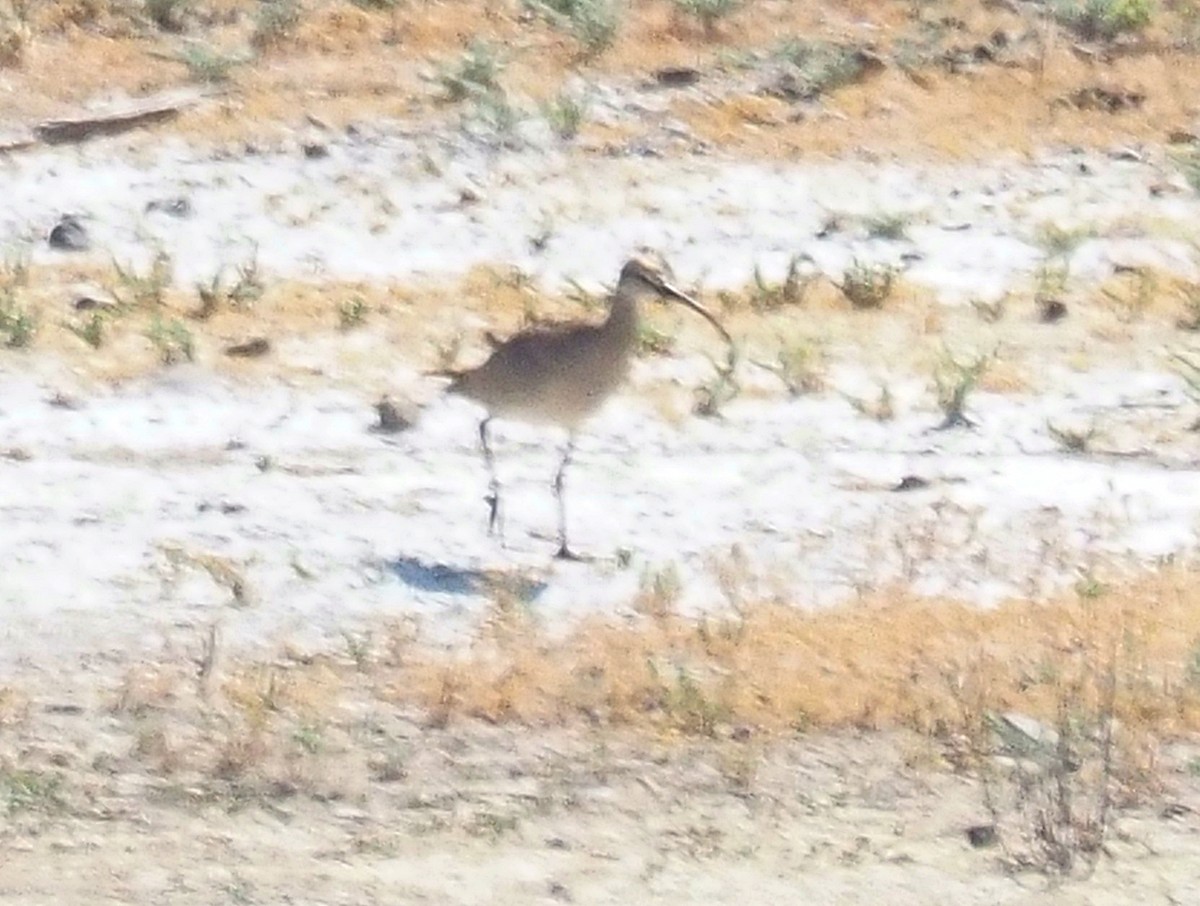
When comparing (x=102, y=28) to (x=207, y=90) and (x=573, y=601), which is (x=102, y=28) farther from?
(x=573, y=601)

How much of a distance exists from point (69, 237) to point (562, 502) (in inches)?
167

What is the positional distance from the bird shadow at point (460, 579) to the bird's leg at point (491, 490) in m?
0.41

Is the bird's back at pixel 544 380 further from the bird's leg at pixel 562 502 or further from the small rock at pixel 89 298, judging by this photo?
the small rock at pixel 89 298

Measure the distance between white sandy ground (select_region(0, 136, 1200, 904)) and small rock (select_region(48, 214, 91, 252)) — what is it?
8cm

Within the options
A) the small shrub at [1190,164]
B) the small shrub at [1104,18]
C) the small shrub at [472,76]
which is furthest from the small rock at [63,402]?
the small shrub at [1104,18]

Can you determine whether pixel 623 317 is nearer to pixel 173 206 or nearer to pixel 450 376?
pixel 450 376

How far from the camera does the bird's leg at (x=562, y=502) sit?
413 inches

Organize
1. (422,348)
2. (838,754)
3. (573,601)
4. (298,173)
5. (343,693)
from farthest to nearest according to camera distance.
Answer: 1. (298,173)
2. (422,348)
3. (573,601)
4. (343,693)
5. (838,754)

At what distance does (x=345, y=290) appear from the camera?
13680 millimetres

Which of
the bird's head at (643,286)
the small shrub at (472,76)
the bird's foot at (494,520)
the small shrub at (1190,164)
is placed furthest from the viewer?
the small shrub at (472,76)

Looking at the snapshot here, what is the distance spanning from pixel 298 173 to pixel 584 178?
1363 mm

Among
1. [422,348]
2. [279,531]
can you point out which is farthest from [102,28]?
[279,531]

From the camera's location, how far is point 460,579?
10.2 metres

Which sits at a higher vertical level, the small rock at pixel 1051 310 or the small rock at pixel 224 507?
the small rock at pixel 1051 310
